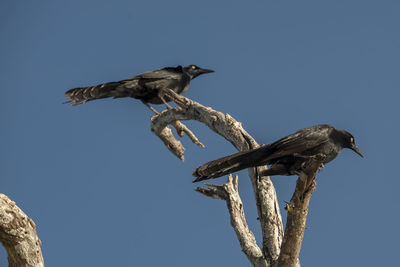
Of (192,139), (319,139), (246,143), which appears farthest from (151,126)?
(319,139)

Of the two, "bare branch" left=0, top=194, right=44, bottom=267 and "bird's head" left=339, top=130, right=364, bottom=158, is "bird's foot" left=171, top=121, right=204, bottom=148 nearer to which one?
"bird's head" left=339, top=130, right=364, bottom=158

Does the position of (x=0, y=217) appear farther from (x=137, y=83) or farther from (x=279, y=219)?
(x=137, y=83)

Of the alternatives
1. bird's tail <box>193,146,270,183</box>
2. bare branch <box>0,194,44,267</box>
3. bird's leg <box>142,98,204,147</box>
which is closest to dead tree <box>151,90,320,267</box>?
bird's tail <box>193,146,270,183</box>

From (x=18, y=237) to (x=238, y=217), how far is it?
3022 millimetres

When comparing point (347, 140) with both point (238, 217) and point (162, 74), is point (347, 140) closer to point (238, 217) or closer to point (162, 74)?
point (238, 217)

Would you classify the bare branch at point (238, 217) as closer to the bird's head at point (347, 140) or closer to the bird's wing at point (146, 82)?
the bird's head at point (347, 140)

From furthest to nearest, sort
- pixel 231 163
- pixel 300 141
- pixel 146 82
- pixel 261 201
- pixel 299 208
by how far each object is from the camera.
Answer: pixel 146 82 → pixel 300 141 → pixel 261 201 → pixel 231 163 → pixel 299 208

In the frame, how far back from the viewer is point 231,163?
6410 mm

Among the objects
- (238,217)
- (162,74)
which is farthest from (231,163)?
(162,74)

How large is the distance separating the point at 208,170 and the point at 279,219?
1.18 meters

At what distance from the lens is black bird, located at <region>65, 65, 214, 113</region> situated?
9.89 m

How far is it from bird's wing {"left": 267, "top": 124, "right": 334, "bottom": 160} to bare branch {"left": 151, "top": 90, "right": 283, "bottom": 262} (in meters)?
0.45

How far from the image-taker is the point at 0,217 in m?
6.03

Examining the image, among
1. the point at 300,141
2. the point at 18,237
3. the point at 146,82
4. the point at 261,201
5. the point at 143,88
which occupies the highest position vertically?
the point at 146,82
